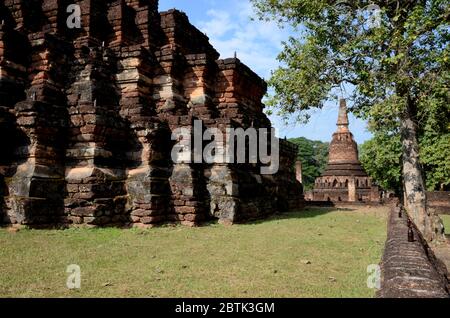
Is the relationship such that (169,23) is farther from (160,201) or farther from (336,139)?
(336,139)

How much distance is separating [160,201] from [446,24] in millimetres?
7645

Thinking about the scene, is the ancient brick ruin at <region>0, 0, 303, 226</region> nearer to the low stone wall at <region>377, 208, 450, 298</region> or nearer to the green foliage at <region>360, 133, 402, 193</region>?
the low stone wall at <region>377, 208, 450, 298</region>

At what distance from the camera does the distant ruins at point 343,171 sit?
103 ft

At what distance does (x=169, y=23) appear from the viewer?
12.1m

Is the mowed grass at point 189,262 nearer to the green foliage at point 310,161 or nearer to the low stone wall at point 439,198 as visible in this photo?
the low stone wall at point 439,198

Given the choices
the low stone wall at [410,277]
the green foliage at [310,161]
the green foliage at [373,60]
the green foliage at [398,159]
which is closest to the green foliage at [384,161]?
the green foliage at [398,159]

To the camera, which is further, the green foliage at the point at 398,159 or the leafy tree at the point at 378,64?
the green foliage at the point at 398,159

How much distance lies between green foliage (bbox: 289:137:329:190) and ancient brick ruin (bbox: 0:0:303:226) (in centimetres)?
4905

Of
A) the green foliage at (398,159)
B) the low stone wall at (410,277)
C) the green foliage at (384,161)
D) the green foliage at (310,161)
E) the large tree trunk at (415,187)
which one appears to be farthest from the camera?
the green foliage at (310,161)

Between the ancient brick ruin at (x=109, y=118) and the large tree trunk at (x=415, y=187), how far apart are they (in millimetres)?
4014

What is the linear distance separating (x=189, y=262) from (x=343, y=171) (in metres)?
29.8

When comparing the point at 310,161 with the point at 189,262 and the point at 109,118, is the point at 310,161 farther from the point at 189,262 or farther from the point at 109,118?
the point at 189,262
